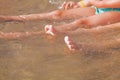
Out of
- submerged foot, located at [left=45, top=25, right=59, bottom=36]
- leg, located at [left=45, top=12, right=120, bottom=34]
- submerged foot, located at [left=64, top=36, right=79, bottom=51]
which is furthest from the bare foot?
leg, located at [left=45, top=12, right=120, bottom=34]

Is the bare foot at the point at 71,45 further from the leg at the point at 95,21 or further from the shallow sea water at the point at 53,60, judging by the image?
the leg at the point at 95,21

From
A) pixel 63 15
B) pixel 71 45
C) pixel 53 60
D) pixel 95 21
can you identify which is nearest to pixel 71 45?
pixel 71 45

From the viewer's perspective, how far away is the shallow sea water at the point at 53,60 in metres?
2.35

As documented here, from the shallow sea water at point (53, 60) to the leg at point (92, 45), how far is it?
2cm

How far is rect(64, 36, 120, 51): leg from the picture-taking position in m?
2.57

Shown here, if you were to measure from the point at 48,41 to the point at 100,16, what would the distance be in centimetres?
55

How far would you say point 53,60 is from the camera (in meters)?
2.55

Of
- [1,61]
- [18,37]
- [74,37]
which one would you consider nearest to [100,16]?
[74,37]

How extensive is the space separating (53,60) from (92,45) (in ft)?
1.08

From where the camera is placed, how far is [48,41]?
2.86 metres

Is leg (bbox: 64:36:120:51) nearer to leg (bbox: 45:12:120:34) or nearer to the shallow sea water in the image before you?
the shallow sea water

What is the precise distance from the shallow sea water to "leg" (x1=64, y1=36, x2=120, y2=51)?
2 centimetres

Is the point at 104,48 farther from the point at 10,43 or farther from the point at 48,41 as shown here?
the point at 10,43

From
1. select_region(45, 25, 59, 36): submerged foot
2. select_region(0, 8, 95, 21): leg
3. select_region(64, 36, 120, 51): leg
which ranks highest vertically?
select_region(45, 25, 59, 36): submerged foot
